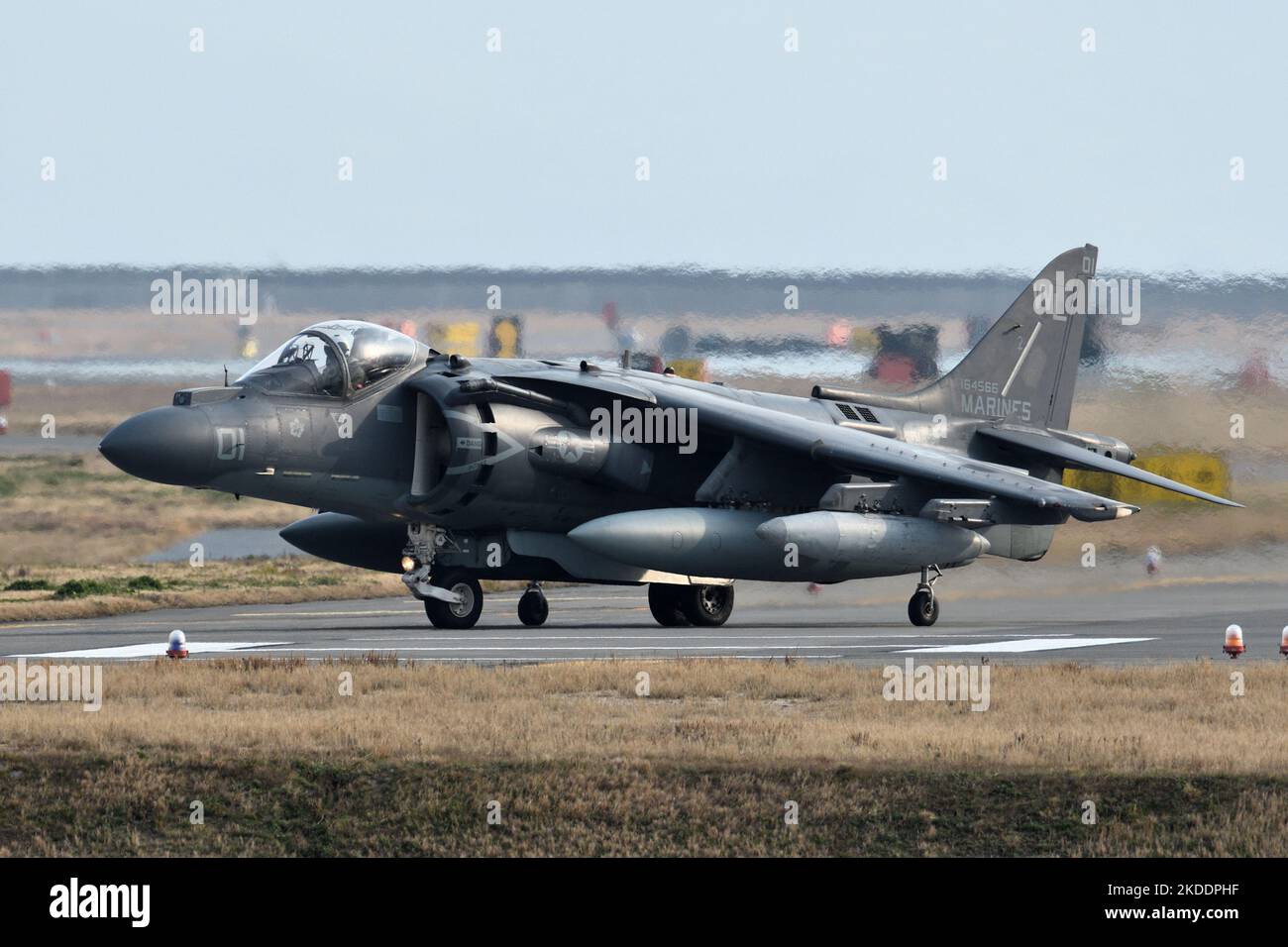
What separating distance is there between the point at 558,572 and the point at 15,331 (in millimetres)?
9989

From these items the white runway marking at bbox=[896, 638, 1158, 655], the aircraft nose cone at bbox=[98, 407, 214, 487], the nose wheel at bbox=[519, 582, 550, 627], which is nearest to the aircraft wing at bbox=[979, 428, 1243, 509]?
the white runway marking at bbox=[896, 638, 1158, 655]

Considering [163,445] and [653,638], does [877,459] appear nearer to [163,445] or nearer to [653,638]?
[653,638]

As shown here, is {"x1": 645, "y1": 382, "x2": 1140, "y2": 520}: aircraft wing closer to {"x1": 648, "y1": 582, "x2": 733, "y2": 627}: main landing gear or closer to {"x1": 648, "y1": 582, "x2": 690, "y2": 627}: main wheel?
{"x1": 648, "y1": 582, "x2": 733, "y2": 627}: main landing gear

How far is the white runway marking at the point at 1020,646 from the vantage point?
20750 millimetres

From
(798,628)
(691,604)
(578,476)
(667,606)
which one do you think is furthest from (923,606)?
(578,476)

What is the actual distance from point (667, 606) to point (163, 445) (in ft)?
25.5

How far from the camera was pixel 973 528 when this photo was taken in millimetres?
25812

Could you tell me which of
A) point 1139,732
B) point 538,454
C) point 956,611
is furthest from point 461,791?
point 956,611

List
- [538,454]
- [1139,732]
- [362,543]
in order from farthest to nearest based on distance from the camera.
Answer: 1. [362,543]
2. [538,454]
3. [1139,732]

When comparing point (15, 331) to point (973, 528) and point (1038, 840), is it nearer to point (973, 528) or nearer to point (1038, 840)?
point (973, 528)

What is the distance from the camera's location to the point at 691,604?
86.6ft

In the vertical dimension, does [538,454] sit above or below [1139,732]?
above

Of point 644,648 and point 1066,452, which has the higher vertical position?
point 1066,452

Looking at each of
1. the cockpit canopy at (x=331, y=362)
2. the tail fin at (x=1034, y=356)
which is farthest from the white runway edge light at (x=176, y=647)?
the tail fin at (x=1034, y=356)
